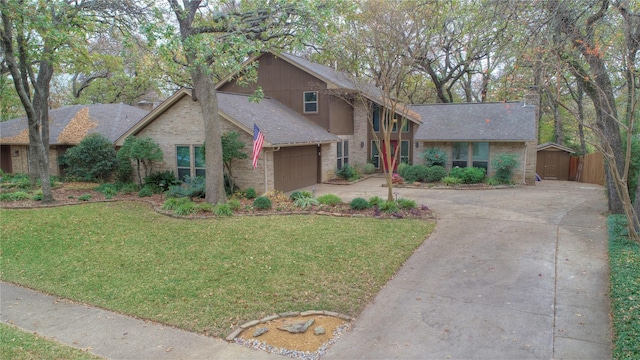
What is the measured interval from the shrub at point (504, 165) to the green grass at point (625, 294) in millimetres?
10391

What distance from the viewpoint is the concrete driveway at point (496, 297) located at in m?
5.39

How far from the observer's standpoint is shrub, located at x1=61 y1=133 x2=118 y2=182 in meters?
18.3

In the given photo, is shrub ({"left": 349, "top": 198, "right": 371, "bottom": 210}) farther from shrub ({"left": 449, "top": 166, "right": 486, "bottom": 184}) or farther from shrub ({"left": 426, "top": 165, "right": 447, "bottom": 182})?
shrub ({"left": 449, "top": 166, "right": 486, "bottom": 184})

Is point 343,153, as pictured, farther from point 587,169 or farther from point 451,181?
point 587,169

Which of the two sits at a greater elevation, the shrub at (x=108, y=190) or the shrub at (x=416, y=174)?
the shrub at (x=416, y=174)

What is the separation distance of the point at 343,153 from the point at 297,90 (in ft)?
14.3

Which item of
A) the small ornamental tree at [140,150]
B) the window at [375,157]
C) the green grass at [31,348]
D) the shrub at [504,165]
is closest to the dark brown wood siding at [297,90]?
the window at [375,157]

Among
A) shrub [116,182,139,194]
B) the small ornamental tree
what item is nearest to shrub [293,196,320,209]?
the small ornamental tree

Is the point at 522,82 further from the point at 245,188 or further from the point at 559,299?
the point at 245,188

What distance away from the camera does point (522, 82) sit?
11445mm

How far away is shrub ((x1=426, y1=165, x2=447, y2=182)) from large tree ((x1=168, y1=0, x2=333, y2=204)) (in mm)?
10032

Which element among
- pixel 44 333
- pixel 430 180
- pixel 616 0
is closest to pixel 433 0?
pixel 616 0

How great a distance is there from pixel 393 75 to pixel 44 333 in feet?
38.1

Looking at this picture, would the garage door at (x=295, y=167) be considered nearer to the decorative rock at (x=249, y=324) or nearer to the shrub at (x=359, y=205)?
the shrub at (x=359, y=205)
